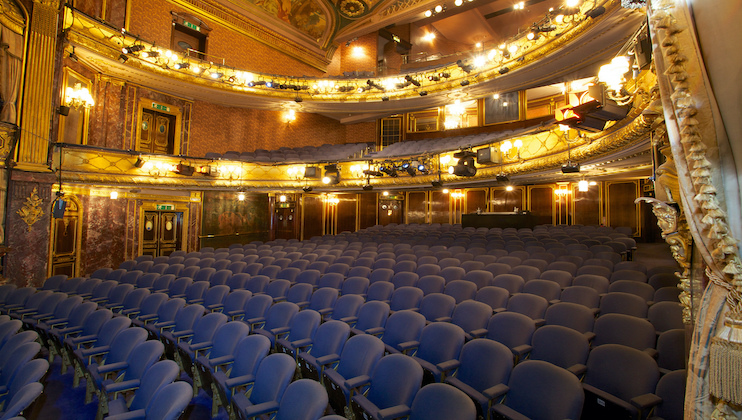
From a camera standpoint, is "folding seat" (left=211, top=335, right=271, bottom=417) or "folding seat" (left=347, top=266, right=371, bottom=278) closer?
"folding seat" (left=211, top=335, right=271, bottom=417)

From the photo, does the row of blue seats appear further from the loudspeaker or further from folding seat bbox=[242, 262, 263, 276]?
the loudspeaker

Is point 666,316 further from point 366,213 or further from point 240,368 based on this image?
point 366,213

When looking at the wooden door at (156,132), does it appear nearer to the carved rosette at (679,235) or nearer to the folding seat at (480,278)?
the folding seat at (480,278)

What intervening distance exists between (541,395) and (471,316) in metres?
1.59

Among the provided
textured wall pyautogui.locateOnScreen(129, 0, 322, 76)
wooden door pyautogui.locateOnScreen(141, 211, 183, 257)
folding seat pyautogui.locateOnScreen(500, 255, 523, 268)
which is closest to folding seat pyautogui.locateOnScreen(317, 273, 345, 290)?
folding seat pyautogui.locateOnScreen(500, 255, 523, 268)

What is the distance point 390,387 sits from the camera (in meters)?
2.67

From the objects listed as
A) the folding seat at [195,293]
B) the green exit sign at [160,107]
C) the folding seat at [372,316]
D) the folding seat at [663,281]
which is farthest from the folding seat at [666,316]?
the green exit sign at [160,107]

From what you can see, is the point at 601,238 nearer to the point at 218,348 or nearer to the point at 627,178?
the point at 627,178

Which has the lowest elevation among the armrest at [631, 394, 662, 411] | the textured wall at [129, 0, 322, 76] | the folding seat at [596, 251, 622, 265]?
the armrest at [631, 394, 662, 411]

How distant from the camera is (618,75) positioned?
4.04 meters

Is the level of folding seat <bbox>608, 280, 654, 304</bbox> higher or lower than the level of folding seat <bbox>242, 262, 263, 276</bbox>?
higher

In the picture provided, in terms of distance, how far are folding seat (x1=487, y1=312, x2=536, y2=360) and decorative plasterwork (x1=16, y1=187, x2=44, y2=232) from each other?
8.60 meters

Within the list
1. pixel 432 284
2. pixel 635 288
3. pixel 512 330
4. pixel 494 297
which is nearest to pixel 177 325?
pixel 432 284

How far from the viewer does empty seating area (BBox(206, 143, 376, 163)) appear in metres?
12.6
